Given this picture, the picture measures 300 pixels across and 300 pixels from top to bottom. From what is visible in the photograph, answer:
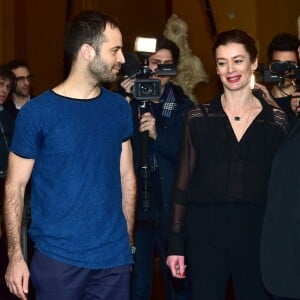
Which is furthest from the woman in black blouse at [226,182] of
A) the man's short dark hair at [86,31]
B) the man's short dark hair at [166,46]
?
the man's short dark hair at [166,46]

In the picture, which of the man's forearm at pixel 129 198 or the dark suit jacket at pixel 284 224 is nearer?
the dark suit jacket at pixel 284 224

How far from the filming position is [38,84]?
816 centimetres

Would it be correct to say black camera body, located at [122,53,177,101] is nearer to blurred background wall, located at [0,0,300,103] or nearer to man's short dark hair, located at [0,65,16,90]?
man's short dark hair, located at [0,65,16,90]

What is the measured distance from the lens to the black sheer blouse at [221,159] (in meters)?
2.94

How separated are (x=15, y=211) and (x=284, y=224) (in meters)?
0.88

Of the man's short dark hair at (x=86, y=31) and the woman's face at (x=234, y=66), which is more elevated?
the man's short dark hair at (x=86, y=31)

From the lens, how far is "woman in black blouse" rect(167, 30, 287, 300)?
2.94 meters

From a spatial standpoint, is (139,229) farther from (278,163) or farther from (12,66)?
(12,66)

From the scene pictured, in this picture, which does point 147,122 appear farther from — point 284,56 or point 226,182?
point 284,56

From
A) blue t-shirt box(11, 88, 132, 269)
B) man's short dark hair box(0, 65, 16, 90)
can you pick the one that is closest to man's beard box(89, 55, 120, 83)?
blue t-shirt box(11, 88, 132, 269)

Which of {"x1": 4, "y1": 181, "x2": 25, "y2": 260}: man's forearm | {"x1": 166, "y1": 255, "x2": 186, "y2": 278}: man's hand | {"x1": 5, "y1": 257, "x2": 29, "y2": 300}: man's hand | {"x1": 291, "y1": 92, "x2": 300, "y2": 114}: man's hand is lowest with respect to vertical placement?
{"x1": 166, "y1": 255, "x2": 186, "y2": 278}: man's hand

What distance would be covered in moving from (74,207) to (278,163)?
68 cm

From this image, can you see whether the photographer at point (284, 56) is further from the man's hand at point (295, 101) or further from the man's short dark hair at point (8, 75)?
the man's short dark hair at point (8, 75)

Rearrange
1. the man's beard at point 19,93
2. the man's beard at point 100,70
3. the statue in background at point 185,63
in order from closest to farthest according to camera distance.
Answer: the man's beard at point 100,70 < the man's beard at point 19,93 < the statue in background at point 185,63
